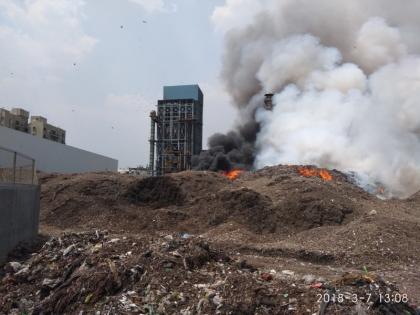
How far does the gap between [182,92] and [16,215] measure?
3267cm

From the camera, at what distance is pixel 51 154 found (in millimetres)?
37375

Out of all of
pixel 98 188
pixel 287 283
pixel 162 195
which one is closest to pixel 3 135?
pixel 98 188

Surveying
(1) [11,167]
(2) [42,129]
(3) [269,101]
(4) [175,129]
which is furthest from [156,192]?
(2) [42,129]

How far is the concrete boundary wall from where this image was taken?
389 inches

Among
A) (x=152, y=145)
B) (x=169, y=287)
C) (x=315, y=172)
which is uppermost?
(x=152, y=145)

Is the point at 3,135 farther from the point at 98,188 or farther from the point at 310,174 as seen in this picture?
the point at 310,174

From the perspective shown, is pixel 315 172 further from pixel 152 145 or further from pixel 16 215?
pixel 152 145

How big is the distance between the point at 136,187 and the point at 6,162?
11.0m

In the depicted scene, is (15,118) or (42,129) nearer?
(15,118)

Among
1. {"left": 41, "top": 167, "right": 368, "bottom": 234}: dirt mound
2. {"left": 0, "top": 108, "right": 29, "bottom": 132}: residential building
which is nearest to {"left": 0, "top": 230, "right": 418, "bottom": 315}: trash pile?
{"left": 41, "top": 167, "right": 368, "bottom": 234}: dirt mound

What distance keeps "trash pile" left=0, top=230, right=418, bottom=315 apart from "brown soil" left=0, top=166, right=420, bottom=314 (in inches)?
1.1

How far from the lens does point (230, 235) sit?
15.0m

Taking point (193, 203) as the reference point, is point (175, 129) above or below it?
above

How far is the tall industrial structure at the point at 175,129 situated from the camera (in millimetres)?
41562
